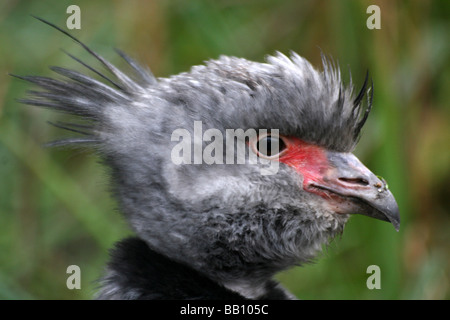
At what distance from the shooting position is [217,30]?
9.28 feet

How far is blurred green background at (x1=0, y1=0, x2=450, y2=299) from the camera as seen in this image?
268 cm

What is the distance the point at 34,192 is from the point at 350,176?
183cm

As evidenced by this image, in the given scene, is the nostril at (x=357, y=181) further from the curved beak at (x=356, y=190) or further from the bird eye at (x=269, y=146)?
the bird eye at (x=269, y=146)

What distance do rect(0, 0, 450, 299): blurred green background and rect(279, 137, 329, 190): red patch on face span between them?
0.93 m

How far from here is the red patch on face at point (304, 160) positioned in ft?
5.63

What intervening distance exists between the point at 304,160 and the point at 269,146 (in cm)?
11

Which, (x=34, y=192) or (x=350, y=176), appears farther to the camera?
(x=34, y=192)

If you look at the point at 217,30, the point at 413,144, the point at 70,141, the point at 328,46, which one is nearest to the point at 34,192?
the point at 217,30

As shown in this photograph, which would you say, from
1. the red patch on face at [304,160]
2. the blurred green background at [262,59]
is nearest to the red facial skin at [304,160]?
the red patch on face at [304,160]

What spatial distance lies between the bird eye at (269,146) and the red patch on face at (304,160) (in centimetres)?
2
